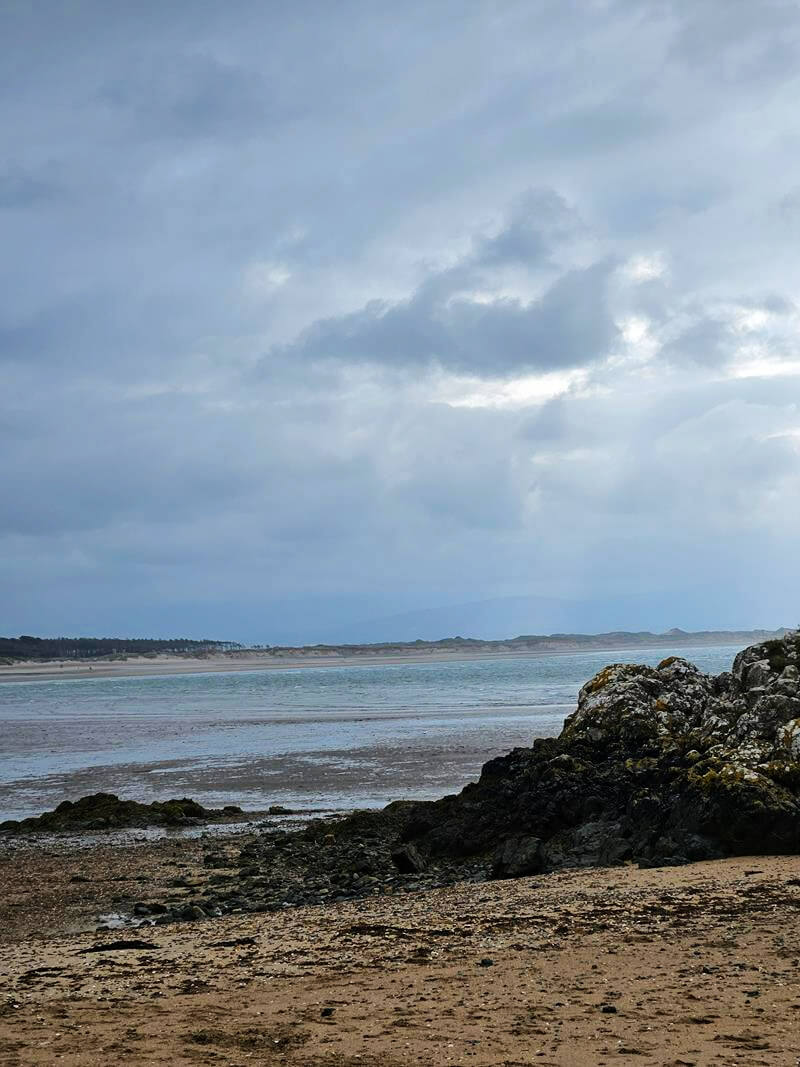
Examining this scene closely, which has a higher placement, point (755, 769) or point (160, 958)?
point (755, 769)

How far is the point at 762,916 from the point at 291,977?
459 cm

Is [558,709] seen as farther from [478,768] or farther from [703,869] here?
[703,869]

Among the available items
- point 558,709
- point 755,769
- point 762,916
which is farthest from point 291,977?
point 558,709

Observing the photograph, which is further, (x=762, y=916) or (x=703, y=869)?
(x=703, y=869)

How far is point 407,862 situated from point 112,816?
8234 millimetres

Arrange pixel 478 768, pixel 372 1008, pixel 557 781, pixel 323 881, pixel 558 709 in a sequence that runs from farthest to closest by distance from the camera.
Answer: pixel 558 709 < pixel 478 768 < pixel 557 781 < pixel 323 881 < pixel 372 1008

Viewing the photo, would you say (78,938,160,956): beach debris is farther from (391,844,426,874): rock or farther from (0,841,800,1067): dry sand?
(391,844,426,874): rock

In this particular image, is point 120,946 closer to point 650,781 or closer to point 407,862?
point 407,862

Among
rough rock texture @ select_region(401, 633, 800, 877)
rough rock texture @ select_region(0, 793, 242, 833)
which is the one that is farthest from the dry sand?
rough rock texture @ select_region(0, 793, 242, 833)

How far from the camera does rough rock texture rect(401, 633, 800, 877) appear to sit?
1360cm

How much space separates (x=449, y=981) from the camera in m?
8.22

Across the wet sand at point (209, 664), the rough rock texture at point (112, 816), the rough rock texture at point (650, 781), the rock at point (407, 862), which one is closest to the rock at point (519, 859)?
the rough rock texture at point (650, 781)

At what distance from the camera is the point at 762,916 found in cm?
981

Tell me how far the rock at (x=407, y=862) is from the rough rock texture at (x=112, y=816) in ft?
21.5
